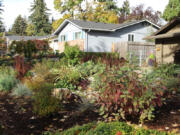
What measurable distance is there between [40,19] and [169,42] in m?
50.8

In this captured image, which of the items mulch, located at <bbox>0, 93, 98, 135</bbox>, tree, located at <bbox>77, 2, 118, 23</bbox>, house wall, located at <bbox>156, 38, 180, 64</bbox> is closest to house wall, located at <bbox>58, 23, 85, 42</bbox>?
tree, located at <bbox>77, 2, 118, 23</bbox>

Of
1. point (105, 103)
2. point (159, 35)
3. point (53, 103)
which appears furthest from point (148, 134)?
point (159, 35)

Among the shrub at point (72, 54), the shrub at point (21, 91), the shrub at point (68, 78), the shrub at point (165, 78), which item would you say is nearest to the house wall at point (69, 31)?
the shrub at point (72, 54)

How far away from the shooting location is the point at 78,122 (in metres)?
3.96

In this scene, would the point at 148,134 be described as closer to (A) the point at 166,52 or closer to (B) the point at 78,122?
(B) the point at 78,122

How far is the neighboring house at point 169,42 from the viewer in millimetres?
8843

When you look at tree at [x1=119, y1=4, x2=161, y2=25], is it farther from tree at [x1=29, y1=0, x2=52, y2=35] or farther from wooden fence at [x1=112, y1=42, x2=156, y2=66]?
tree at [x1=29, y1=0, x2=52, y2=35]

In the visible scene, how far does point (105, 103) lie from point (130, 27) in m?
21.3

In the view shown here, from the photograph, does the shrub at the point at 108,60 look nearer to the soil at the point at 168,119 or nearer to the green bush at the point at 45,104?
the soil at the point at 168,119

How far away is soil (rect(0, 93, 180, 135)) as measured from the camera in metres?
3.60

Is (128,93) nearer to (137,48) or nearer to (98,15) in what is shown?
(137,48)

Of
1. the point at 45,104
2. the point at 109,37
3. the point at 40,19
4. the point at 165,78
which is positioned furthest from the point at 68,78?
the point at 40,19

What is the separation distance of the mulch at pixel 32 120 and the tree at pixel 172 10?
2518 centimetres

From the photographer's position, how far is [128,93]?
336cm
